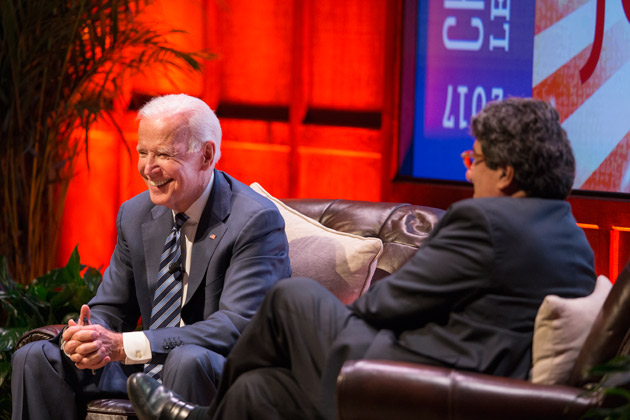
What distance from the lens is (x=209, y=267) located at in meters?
2.87

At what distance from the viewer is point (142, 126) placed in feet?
9.63

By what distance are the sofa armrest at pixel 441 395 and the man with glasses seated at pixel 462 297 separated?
11 centimetres

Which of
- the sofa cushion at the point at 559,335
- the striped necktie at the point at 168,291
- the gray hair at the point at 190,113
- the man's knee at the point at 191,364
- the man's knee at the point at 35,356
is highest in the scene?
the gray hair at the point at 190,113

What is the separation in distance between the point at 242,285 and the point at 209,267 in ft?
0.48

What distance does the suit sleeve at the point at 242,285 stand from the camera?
8.88 feet

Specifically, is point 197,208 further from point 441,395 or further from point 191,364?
point 441,395

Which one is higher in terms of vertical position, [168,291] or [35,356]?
[168,291]

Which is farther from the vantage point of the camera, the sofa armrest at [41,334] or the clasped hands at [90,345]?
the sofa armrest at [41,334]

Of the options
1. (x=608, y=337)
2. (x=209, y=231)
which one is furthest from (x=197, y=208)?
(x=608, y=337)

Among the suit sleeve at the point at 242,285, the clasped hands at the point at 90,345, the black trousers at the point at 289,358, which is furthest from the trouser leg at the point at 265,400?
the clasped hands at the point at 90,345

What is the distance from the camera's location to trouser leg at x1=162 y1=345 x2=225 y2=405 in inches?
102

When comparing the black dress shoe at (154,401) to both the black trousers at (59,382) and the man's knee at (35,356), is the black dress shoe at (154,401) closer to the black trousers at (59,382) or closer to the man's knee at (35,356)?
the black trousers at (59,382)

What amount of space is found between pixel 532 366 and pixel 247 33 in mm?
2832

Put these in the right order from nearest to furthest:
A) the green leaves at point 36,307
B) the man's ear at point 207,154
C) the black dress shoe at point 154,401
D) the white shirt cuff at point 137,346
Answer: the black dress shoe at point 154,401 < the white shirt cuff at point 137,346 < the man's ear at point 207,154 < the green leaves at point 36,307
